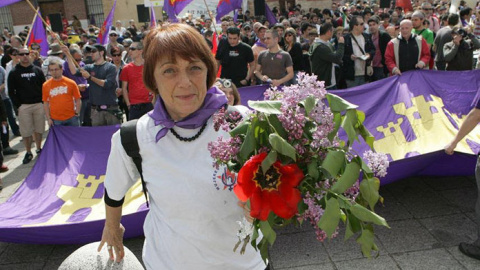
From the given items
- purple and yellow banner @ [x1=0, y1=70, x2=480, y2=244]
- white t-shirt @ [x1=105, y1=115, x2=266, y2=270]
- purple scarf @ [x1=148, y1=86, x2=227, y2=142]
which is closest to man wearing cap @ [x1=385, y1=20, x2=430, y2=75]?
purple and yellow banner @ [x1=0, y1=70, x2=480, y2=244]

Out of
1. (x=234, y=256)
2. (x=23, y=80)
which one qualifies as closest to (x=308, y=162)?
(x=234, y=256)

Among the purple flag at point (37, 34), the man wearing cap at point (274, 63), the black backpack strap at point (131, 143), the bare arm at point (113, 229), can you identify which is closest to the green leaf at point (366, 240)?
the black backpack strap at point (131, 143)

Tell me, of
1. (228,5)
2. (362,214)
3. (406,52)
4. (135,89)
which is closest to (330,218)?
(362,214)

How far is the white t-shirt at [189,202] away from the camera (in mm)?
1801

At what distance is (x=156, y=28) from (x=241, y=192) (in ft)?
2.68

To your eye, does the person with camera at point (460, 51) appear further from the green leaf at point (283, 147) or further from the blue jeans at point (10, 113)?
the blue jeans at point (10, 113)

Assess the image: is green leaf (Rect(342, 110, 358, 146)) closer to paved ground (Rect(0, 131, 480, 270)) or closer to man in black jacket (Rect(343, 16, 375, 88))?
paved ground (Rect(0, 131, 480, 270))

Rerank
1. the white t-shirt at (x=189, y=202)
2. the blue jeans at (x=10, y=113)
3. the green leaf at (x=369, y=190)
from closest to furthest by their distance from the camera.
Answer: the green leaf at (x=369, y=190)
the white t-shirt at (x=189, y=202)
the blue jeans at (x=10, y=113)

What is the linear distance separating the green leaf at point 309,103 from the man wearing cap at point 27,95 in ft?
23.1

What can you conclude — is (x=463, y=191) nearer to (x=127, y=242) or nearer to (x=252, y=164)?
(x=127, y=242)

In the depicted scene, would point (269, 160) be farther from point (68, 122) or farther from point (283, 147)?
point (68, 122)

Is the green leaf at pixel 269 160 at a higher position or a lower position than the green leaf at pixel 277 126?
lower

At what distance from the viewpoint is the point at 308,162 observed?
4.76ft

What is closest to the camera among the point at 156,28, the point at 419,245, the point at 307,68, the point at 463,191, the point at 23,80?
the point at 156,28
